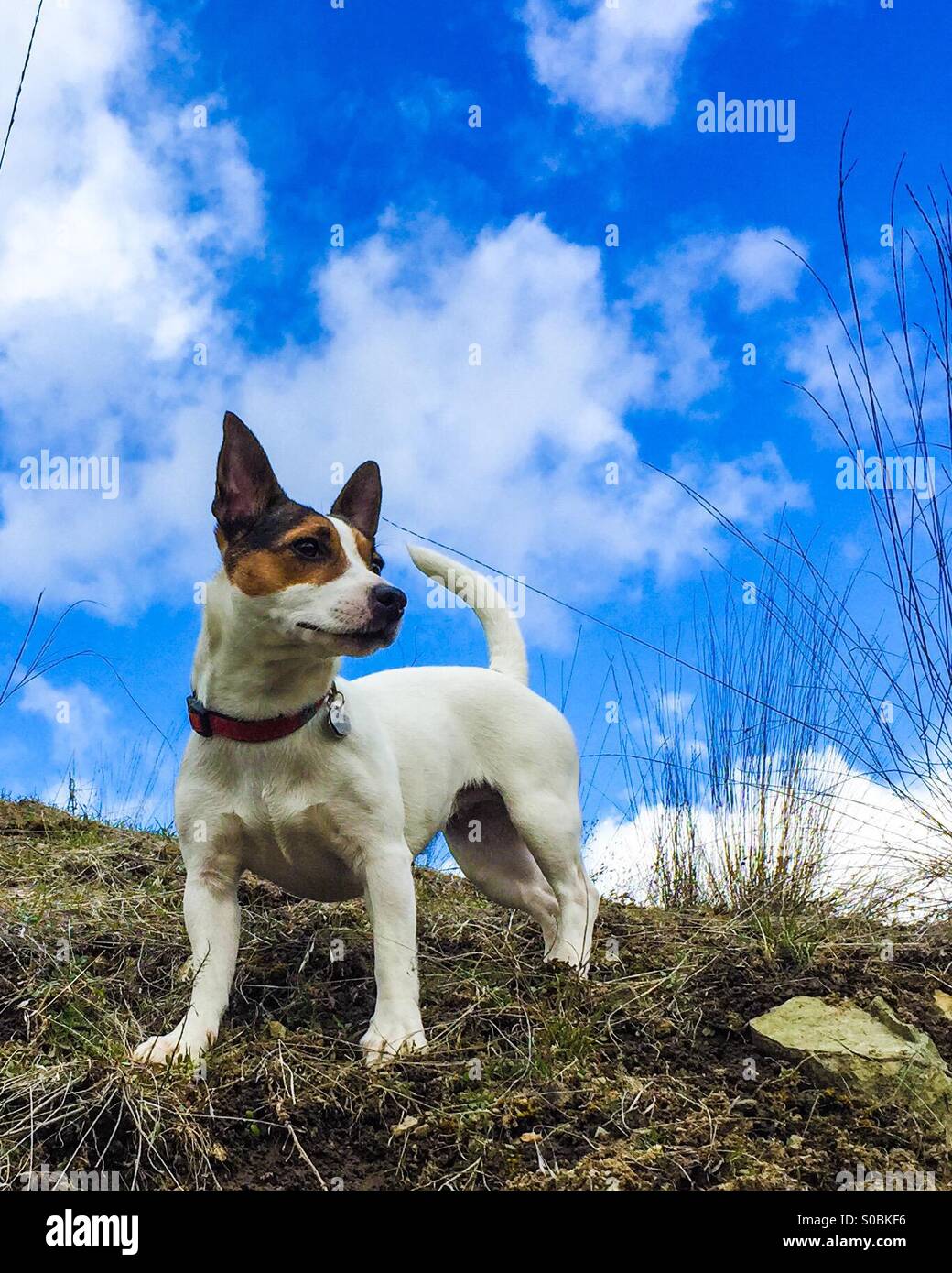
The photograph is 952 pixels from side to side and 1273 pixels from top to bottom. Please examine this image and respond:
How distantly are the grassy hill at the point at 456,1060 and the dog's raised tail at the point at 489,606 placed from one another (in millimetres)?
1249

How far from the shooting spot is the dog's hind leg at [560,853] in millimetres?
4895

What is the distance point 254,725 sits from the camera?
409cm

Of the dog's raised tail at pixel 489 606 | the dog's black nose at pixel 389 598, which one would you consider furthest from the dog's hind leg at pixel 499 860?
the dog's black nose at pixel 389 598

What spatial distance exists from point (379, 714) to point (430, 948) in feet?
4.34

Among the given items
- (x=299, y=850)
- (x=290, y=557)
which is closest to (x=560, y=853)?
(x=299, y=850)

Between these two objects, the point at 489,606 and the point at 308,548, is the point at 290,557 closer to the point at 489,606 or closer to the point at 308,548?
the point at 308,548

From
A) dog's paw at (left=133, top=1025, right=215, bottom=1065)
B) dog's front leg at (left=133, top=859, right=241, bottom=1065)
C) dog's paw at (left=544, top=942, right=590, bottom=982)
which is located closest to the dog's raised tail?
dog's paw at (left=544, top=942, right=590, bottom=982)

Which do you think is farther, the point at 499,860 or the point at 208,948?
the point at 499,860

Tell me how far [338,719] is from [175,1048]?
1.19 meters

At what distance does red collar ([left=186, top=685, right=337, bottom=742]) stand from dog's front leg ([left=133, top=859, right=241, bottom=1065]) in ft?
1.63

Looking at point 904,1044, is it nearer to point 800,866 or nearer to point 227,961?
point 800,866

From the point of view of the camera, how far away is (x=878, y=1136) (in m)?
3.89

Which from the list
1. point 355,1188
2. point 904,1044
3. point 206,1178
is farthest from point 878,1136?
point 206,1178

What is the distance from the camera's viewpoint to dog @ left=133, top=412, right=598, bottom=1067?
3.88 metres
